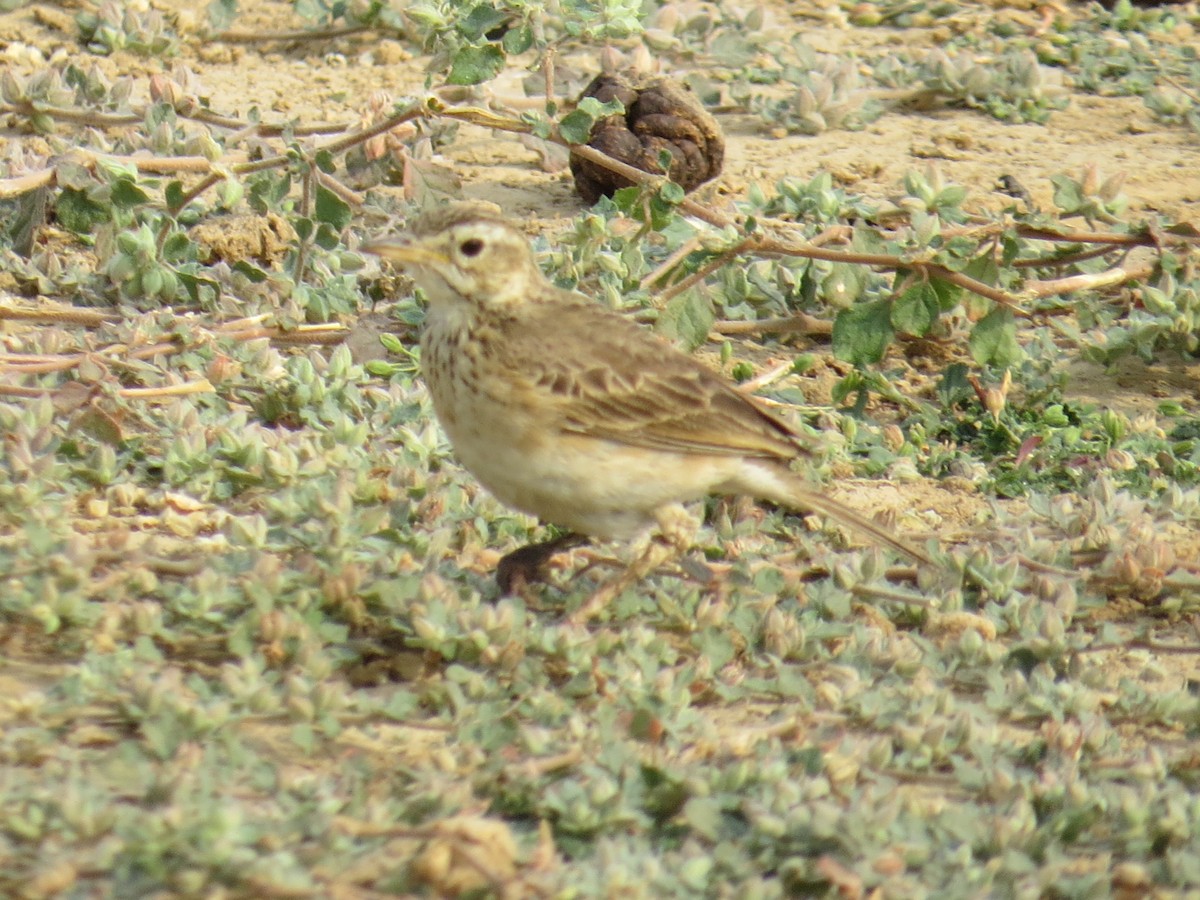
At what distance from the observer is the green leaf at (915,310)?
19.2 feet

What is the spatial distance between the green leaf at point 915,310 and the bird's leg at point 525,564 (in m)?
1.78

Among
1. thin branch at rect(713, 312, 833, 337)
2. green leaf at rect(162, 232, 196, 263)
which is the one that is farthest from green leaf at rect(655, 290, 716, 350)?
green leaf at rect(162, 232, 196, 263)

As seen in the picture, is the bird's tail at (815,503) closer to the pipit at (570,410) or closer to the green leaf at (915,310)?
the pipit at (570,410)

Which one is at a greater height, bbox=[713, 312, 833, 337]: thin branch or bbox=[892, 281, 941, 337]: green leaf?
bbox=[892, 281, 941, 337]: green leaf

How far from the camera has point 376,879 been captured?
124 inches

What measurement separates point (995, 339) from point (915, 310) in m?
0.31

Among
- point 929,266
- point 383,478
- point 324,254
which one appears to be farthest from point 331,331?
point 929,266

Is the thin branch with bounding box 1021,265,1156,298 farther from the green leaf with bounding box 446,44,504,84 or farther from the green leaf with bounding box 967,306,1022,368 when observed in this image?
the green leaf with bounding box 446,44,504,84

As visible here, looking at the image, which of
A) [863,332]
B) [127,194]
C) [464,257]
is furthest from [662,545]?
[127,194]

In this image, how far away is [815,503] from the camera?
4.74 m

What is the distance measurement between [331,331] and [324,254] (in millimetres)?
508

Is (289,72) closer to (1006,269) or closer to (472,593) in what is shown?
(1006,269)

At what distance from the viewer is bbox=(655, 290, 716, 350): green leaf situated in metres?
5.91

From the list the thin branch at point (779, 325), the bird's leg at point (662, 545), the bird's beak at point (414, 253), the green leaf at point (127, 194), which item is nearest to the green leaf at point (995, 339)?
the thin branch at point (779, 325)
